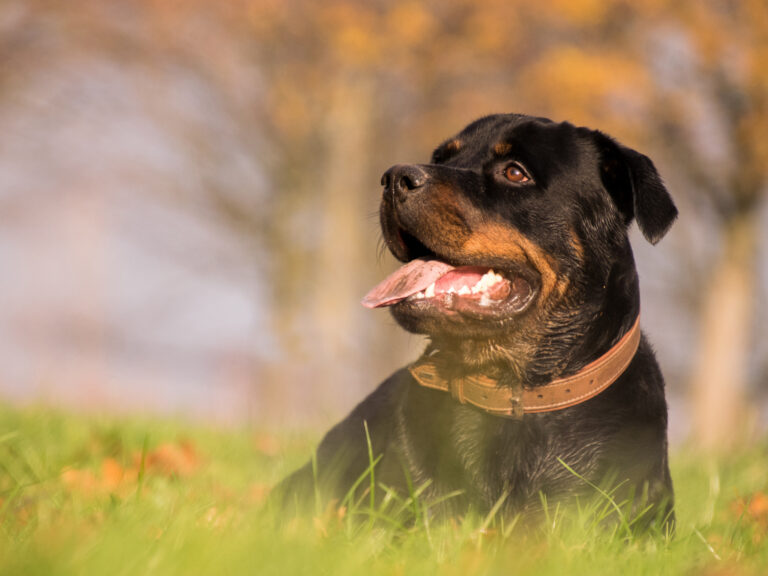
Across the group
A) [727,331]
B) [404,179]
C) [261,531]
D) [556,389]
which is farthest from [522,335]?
[727,331]

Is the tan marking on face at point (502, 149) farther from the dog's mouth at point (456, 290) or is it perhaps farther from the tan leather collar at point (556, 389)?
the tan leather collar at point (556, 389)

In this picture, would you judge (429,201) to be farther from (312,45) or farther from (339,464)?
(312,45)

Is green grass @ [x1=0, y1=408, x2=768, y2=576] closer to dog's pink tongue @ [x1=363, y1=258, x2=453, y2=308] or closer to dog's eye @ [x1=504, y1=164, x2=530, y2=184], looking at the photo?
dog's pink tongue @ [x1=363, y1=258, x2=453, y2=308]

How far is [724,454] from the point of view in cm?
561

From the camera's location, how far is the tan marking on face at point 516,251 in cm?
292

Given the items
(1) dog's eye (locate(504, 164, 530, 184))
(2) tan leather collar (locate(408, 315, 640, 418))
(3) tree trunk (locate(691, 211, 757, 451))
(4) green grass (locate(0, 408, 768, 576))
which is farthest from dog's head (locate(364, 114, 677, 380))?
(3) tree trunk (locate(691, 211, 757, 451))

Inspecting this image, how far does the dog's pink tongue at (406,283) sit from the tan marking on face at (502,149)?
540mm

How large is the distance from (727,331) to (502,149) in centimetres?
693

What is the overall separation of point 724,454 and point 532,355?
3278 millimetres

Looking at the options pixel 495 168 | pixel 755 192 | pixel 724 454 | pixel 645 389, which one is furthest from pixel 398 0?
pixel 645 389

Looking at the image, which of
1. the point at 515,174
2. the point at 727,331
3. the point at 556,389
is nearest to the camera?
the point at 556,389

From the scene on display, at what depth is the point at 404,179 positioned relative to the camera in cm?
299

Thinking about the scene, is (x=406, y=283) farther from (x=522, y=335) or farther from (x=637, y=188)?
(x=637, y=188)

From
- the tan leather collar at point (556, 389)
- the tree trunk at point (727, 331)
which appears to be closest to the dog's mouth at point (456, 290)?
the tan leather collar at point (556, 389)
